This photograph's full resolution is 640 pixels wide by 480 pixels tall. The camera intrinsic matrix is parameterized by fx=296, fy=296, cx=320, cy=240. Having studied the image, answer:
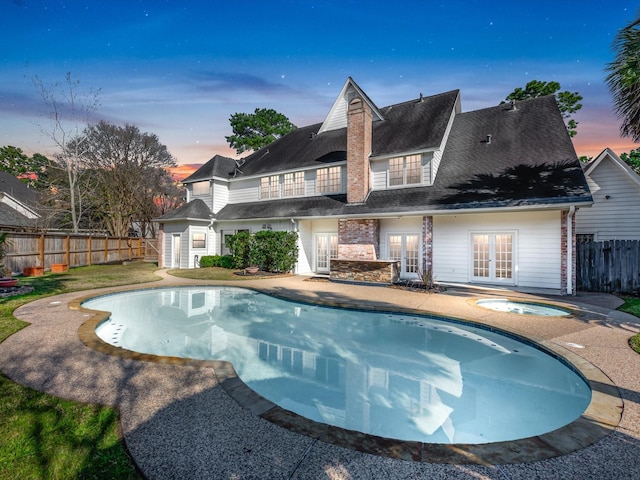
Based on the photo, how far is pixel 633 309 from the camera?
841cm

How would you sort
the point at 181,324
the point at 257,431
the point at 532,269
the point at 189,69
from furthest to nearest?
the point at 189,69, the point at 532,269, the point at 181,324, the point at 257,431

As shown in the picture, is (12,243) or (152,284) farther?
(12,243)

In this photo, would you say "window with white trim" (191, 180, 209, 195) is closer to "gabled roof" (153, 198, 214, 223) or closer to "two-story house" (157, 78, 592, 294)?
"two-story house" (157, 78, 592, 294)

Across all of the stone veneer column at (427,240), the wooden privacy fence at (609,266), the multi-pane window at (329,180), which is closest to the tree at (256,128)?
the multi-pane window at (329,180)

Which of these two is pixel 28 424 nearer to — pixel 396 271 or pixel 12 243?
pixel 396 271

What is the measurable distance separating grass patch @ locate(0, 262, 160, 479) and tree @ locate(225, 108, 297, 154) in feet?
120

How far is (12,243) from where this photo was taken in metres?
14.5

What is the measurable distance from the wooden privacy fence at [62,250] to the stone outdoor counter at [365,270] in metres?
15.4

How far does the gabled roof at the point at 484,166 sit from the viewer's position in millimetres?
11297

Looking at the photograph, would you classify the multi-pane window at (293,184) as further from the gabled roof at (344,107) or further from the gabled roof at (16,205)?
the gabled roof at (16,205)

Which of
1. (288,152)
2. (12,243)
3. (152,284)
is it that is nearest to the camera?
(152,284)

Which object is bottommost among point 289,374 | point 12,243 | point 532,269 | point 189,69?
point 289,374

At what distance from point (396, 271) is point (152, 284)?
11058 millimetres

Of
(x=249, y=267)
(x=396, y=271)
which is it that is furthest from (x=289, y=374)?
(x=249, y=267)
